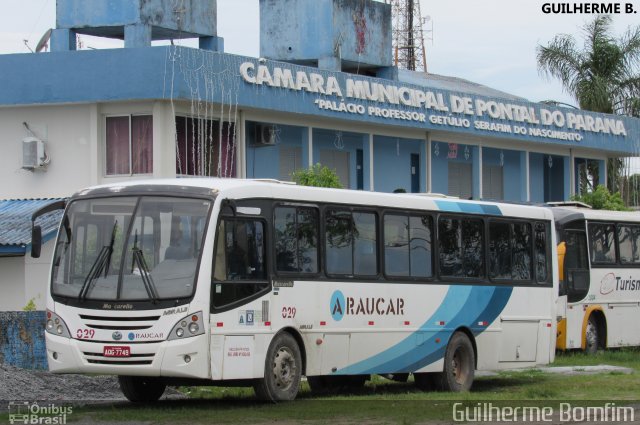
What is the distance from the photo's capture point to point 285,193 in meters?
16.6

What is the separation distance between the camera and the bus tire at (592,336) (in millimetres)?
27922

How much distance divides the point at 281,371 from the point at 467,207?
17.2 feet

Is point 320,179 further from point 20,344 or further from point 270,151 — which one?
point 20,344

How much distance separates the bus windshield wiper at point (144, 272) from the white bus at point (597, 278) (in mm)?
13054

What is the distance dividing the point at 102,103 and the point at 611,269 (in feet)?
39.0

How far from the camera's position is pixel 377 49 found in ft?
126

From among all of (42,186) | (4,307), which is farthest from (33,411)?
(42,186)

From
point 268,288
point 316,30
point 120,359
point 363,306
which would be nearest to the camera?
point 120,359

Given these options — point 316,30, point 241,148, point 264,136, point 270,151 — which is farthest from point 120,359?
point 316,30

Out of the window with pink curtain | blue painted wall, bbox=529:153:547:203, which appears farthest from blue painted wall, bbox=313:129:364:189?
blue painted wall, bbox=529:153:547:203

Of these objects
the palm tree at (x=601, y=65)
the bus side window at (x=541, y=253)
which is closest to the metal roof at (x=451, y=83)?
the palm tree at (x=601, y=65)

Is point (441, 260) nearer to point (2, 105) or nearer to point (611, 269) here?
point (611, 269)

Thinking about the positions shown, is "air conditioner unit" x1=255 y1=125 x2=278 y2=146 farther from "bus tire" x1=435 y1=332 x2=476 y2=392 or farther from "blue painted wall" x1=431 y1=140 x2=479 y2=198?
"bus tire" x1=435 y1=332 x2=476 y2=392

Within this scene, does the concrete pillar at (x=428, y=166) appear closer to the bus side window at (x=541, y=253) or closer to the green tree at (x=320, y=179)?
the green tree at (x=320, y=179)
